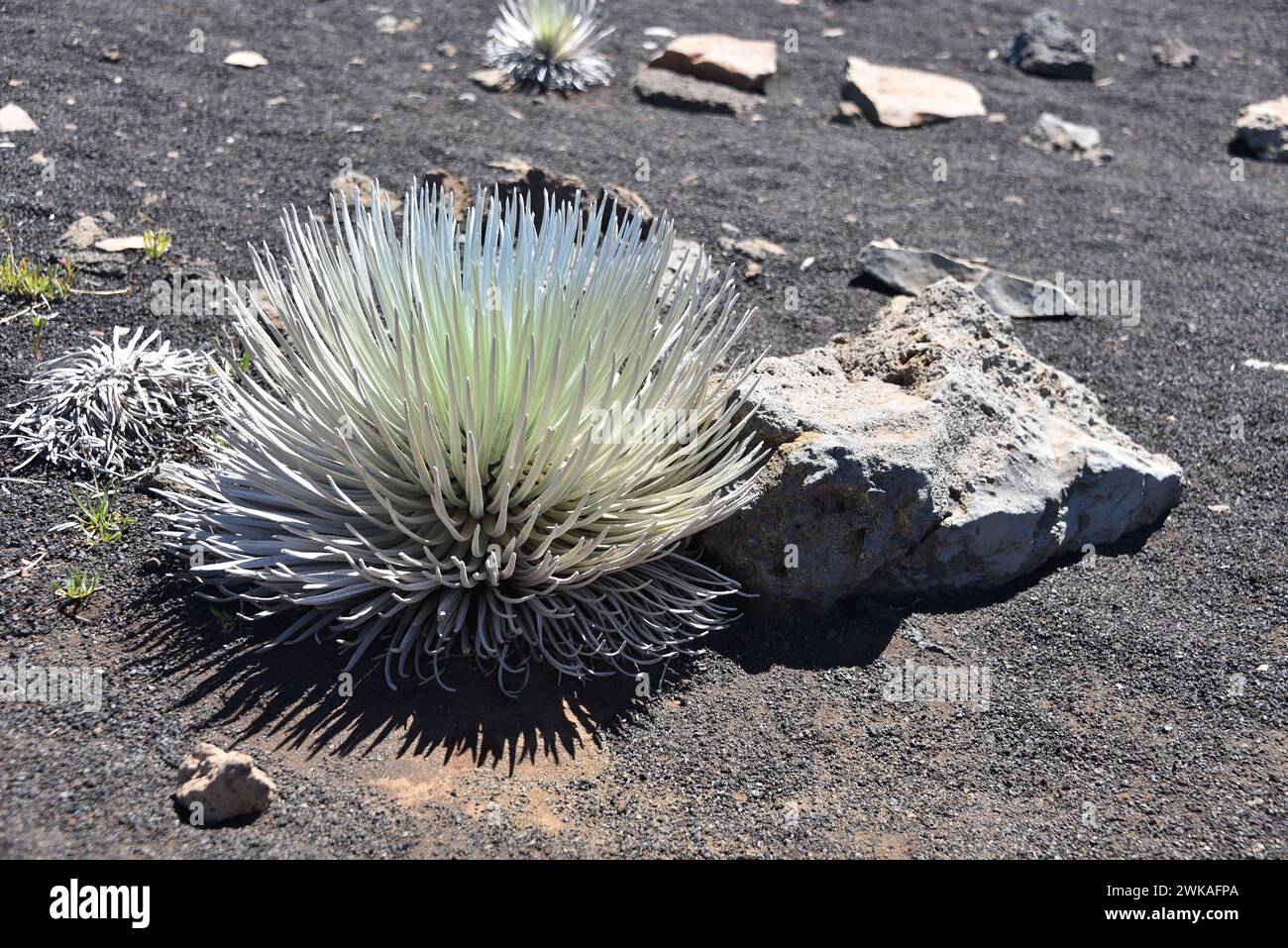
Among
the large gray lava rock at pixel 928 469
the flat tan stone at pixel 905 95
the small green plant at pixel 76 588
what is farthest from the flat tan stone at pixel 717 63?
the small green plant at pixel 76 588

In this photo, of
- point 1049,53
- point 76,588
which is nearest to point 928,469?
point 76,588

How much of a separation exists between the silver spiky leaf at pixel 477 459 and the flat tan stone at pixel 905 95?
144 inches

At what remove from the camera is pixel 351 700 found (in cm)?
269

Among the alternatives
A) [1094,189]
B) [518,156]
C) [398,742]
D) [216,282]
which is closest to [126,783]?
[398,742]

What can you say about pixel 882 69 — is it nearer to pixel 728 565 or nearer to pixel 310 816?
pixel 728 565

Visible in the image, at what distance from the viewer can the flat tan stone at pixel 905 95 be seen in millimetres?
6164

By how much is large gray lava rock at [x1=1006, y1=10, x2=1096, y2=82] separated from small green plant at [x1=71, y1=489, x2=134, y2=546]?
19.4 feet

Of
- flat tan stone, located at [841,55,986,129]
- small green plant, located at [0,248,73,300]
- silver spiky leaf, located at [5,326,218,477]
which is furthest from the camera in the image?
flat tan stone, located at [841,55,986,129]

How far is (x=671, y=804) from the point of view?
2.56 metres

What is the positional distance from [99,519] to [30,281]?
116cm

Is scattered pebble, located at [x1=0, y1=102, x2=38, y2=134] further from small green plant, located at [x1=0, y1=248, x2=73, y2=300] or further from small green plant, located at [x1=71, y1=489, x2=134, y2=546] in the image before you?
small green plant, located at [x1=71, y1=489, x2=134, y2=546]

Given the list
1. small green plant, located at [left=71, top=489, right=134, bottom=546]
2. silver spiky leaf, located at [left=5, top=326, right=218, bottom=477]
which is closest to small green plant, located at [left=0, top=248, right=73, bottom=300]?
silver spiky leaf, located at [left=5, top=326, right=218, bottom=477]

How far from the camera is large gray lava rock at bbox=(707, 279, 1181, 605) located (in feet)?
9.66

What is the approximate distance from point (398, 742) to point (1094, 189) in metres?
4.57
